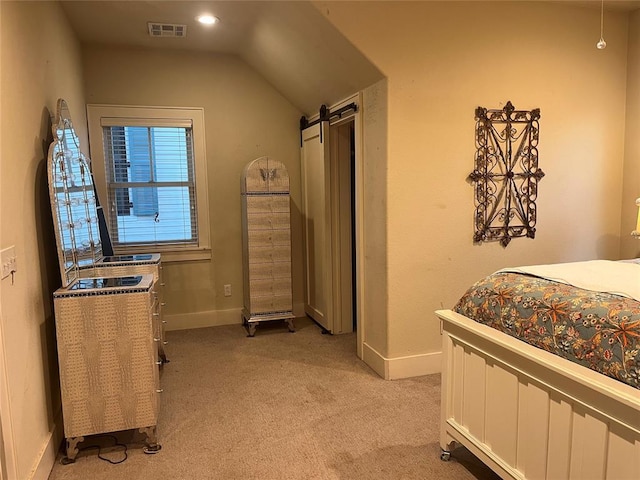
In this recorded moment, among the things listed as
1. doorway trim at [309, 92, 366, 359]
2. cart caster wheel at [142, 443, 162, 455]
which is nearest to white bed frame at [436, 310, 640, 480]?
doorway trim at [309, 92, 366, 359]

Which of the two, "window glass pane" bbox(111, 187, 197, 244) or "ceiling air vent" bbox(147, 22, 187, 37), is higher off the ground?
"ceiling air vent" bbox(147, 22, 187, 37)

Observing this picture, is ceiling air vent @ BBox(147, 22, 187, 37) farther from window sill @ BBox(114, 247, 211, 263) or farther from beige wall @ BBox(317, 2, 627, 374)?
window sill @ BBox(114, 247, 211, 263)

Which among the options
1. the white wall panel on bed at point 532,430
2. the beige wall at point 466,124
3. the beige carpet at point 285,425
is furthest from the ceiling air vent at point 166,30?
the white wall panel on bed at point 532,430

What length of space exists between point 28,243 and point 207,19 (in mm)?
2215

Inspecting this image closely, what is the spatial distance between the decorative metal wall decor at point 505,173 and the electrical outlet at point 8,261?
2.70 metres

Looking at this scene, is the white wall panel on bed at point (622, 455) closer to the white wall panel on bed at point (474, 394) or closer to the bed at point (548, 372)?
the bed at point (548, 372)

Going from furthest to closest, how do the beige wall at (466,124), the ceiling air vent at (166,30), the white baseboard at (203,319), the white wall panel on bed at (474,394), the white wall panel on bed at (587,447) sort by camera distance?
the white baseboard at (203,319) → the ceiling air vent at (166,30) → the beige wall at (466,124) → the white wall panel on bed at (474,394) → the white wall panel on bed at (587,447)

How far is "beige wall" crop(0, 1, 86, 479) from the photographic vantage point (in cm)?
185

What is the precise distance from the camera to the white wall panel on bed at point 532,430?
5.47ft

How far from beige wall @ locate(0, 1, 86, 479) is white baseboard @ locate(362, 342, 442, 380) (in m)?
1.97

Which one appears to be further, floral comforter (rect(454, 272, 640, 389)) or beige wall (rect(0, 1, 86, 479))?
beige wall (rect(0, 1, 86, 479))

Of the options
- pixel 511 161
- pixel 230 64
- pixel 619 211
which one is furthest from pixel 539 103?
pixel 230 64

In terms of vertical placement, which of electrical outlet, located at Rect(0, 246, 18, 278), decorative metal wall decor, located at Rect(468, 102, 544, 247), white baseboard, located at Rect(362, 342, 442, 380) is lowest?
white baseboard, located at Rect(362, 342, 442, 380)

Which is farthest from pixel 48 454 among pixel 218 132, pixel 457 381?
pixel 218 132
